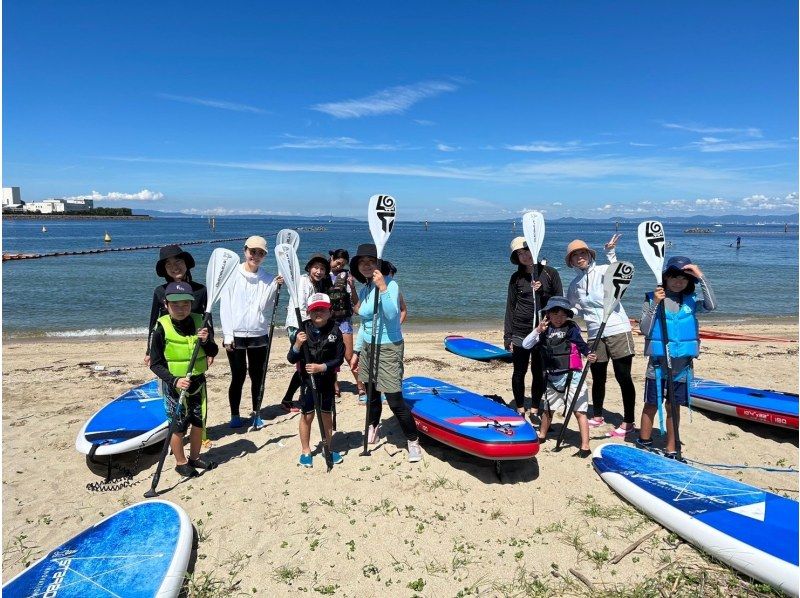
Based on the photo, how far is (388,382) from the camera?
15.1ft

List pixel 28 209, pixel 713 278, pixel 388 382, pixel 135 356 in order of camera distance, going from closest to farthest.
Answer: pixel 388 382, pixel 135 356, pixel 713 278, pixel 28 209

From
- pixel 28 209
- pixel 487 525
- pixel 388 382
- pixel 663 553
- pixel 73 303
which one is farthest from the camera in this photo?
pixel 28 209

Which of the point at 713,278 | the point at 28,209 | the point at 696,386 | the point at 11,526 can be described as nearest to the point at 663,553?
the point at 696,386

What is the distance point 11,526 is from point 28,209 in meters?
149

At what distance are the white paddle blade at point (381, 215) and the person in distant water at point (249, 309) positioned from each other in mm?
1180

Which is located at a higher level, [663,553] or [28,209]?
[28,209]

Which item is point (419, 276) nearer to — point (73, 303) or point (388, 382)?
point (73, 303)

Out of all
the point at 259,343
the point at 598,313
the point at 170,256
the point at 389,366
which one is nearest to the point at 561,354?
the point at 598,313

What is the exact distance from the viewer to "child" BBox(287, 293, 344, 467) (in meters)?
4.29

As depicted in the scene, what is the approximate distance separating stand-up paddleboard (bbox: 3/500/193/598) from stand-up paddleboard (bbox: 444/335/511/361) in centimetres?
687

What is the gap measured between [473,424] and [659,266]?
8.72ft

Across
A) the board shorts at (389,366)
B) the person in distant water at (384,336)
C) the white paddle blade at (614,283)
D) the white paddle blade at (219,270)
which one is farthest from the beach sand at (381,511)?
the white paddle blade at (219,270)

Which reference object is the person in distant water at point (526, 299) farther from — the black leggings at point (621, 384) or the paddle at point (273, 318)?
the paddle at point (273, 318)

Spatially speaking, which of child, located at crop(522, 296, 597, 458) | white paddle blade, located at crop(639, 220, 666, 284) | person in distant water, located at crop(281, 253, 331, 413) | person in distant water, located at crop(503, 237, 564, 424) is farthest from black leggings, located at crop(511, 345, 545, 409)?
person in distant water, located at crop(281, 253, 331, 413)
